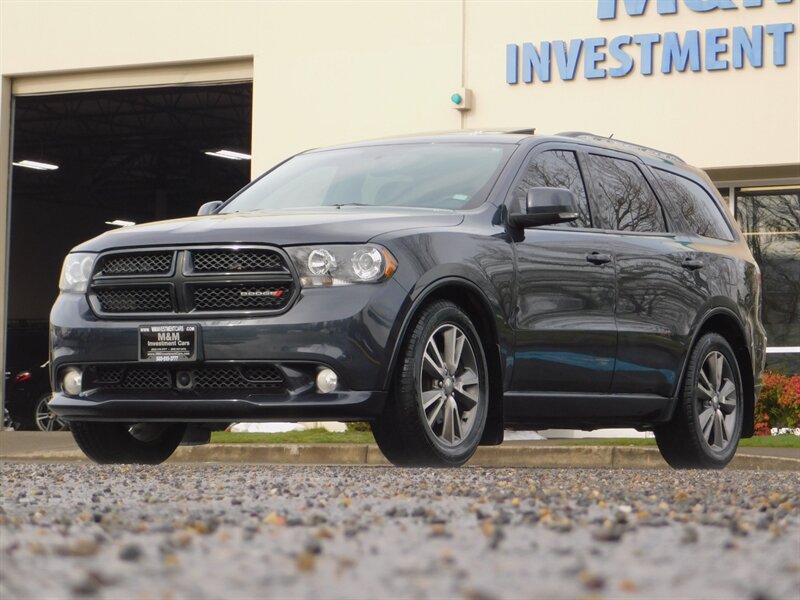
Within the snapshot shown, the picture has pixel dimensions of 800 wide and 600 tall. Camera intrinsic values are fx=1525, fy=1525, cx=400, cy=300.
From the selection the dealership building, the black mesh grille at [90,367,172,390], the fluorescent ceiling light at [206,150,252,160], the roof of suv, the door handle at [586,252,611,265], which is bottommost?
the black mesh grille at [90,367,172,390]

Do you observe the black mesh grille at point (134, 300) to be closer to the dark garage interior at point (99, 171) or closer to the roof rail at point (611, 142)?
the roof rail at point (611, 142)

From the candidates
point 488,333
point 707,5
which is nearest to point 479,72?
point 707,5

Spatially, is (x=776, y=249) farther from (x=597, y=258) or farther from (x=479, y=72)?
(x=597, y=258)

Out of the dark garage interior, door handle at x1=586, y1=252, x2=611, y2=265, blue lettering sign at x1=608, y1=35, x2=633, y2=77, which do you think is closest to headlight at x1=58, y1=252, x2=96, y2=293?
door handle at x1=586, y1=252, x2=611, y2=265

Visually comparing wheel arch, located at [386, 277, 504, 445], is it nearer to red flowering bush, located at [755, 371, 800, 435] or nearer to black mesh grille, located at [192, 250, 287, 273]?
black mesh grille, located at [192, 250, 287, 273]

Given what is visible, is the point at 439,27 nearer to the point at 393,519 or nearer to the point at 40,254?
the point at 393,519

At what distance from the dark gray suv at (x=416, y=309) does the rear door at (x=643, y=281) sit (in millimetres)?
12

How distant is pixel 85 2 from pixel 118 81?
1113mm

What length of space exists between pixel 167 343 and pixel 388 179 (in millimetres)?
1763

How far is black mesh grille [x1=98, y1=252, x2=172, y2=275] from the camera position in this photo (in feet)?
23.4

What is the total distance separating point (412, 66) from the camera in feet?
59.0

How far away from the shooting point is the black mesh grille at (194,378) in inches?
271

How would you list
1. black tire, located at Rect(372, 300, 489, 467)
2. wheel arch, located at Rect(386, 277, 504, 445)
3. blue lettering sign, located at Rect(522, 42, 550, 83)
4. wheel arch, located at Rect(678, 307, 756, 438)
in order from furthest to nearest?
blue lettering sign, located at Rect(522, 42, 550, 83) < wheel arch, located at Rect(678, 307, 756, 438) < wheel arch, located at Rect(386, 277, 504, 445) < black tire, located at Rect(372, 300, 489, 467)

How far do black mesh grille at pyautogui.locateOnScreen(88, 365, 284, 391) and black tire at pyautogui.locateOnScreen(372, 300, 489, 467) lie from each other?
55 centimetres
